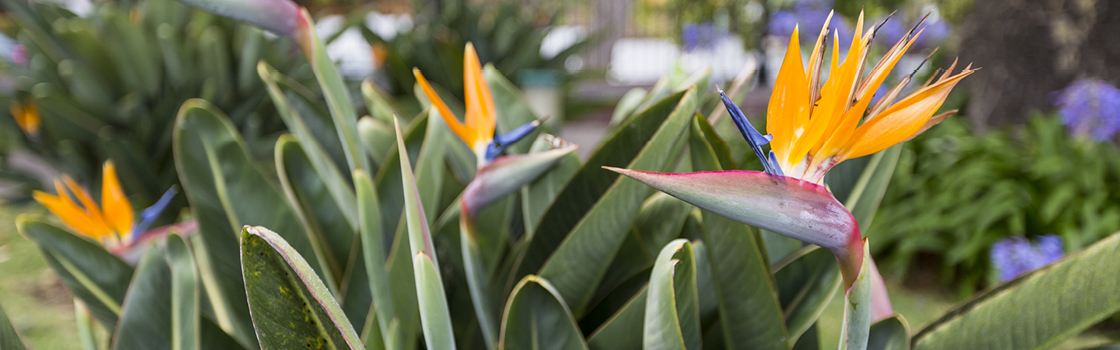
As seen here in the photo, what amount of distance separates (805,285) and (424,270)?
0.27 m

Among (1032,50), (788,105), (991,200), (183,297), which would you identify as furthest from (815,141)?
(1032,50)

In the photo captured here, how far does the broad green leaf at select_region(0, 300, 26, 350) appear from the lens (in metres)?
0.29

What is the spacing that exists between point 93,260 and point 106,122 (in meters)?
0.96

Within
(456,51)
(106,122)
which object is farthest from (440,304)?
(456,51)

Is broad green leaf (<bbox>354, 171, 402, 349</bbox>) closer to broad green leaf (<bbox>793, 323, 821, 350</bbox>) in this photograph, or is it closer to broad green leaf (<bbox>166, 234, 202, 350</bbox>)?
broad green leaf (<bbox>166, 234, 202, 350</bbox>)

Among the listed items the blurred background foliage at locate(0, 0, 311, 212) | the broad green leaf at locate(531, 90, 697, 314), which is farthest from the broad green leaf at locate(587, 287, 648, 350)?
the blurred background foliage at locate(0, 0, 311, 212)

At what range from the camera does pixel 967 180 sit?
5.53 ft

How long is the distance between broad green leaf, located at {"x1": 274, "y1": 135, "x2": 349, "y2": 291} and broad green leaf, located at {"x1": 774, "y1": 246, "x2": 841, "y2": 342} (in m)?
0.34

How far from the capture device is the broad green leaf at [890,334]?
341mm

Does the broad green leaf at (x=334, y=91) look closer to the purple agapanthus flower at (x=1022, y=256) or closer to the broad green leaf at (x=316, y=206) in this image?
the broad green leaf at (x=316, y=206)

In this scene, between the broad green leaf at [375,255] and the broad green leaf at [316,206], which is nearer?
the broad green leaf at [375,255]

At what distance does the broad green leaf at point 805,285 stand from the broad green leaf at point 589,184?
0.14 m

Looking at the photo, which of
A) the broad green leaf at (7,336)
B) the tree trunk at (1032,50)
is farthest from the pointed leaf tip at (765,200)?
the tree trunk at (1032,50)

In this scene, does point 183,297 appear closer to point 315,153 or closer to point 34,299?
point 315,153
